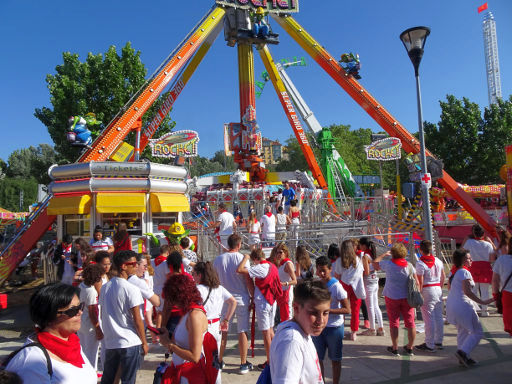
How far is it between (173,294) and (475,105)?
32.6 meters

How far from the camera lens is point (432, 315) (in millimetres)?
5625

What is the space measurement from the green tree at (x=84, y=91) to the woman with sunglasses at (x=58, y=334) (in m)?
20.6

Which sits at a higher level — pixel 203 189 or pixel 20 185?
pixel 20 185

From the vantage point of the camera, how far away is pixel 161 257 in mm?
6039

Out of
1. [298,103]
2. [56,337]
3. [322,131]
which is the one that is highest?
[298,103]

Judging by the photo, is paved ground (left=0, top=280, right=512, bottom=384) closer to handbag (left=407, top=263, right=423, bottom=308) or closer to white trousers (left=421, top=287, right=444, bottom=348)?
white trousers (left=421, top=287, right=444, bottom=348)

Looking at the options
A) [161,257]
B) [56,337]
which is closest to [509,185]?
[161,257]

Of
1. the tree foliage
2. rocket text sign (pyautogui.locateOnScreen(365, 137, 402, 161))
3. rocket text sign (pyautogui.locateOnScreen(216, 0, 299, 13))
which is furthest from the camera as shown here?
the tree foliage

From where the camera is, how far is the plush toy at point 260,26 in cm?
2611

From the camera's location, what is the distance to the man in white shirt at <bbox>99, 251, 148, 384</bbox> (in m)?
3.56

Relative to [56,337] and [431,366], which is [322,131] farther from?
[56,337]

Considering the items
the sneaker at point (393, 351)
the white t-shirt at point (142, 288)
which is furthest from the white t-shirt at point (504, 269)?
the white t-shirt at point (142, 288)

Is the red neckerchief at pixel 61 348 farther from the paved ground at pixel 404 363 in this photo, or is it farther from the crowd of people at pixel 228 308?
the paved ground at pixel 404 363

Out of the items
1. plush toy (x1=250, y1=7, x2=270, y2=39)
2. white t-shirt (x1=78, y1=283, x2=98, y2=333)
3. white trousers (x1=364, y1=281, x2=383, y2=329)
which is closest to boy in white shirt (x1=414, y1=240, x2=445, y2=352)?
white trousers (x1=364, y1=281, x2=383, y2=329)
